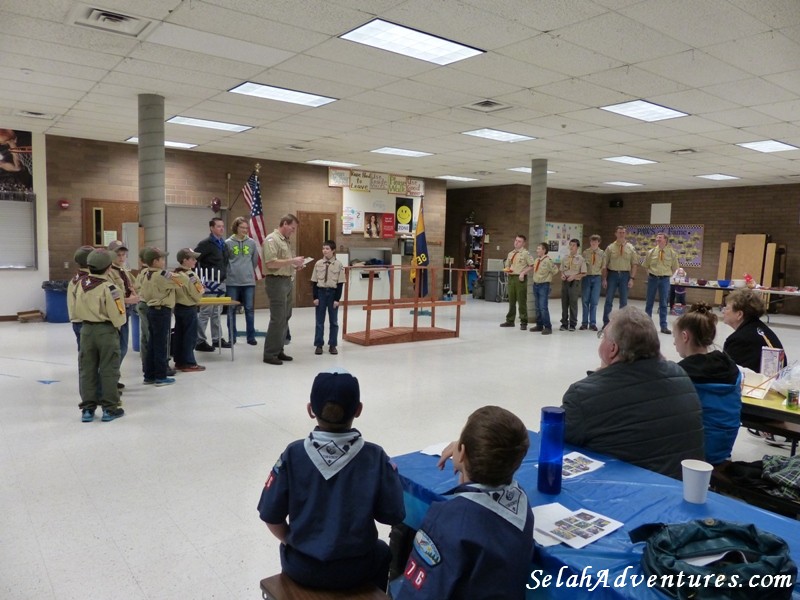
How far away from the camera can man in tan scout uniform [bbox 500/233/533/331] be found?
10359 mm

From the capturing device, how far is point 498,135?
9211mm

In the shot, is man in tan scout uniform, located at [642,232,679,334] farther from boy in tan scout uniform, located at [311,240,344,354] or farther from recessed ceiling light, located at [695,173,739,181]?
boy in tan scout uniform, located at [311,240,344,354]

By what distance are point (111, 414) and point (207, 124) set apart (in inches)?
207

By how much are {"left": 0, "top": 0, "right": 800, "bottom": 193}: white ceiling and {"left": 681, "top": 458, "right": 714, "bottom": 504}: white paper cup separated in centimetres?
338

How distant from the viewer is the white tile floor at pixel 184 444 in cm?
269

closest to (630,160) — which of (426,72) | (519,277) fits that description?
(519,277)

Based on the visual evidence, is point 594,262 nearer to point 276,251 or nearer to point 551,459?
point 276,251

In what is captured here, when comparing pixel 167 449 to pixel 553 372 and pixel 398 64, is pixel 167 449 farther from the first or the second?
pixel 553 372

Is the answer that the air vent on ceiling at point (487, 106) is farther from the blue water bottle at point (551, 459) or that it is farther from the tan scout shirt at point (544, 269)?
the blue water bottle at point (551, 459)

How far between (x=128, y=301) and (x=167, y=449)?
186 centimetres

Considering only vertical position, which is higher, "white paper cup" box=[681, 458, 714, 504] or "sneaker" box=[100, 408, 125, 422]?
"white paper cup" box=[681, 458, 714, 504]

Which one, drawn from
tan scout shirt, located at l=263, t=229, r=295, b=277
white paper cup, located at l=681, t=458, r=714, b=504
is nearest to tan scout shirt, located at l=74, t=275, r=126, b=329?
tan scout shirt, located at l=263, t=229, r=295, b=277

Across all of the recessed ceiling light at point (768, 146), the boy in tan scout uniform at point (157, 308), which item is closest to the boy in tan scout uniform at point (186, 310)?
the boy in tan scout uniform at point (157, 308)

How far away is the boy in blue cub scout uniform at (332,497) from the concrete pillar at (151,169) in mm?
5687
